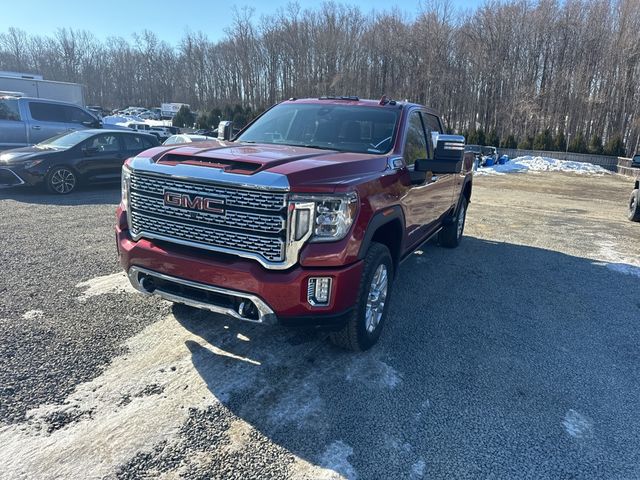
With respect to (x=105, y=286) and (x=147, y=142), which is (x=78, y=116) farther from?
(x=105, y=286)

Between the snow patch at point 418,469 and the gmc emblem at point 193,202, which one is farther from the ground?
the gmc emblem at point 193,202

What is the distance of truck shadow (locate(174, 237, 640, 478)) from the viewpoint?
264 centimetres

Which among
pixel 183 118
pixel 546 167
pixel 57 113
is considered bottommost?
pixel 546 167

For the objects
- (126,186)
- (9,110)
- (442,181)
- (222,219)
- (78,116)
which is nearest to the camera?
(222,219)

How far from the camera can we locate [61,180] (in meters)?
9.64

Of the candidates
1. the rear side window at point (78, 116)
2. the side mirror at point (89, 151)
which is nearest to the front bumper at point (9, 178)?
the side mirror at point (89, 151)

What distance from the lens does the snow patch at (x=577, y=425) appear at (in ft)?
9.51

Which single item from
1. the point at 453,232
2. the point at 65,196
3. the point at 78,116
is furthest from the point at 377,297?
the point at 78,116

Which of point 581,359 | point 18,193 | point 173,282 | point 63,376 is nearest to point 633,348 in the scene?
point 581,359

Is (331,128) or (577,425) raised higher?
(331,128)

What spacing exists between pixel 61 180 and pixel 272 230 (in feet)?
27.9

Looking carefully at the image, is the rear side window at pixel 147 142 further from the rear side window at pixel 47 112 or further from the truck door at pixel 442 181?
the truck door at pixel 442 181

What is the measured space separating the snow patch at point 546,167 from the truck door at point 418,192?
1878 centimetres

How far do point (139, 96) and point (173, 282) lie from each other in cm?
8779
